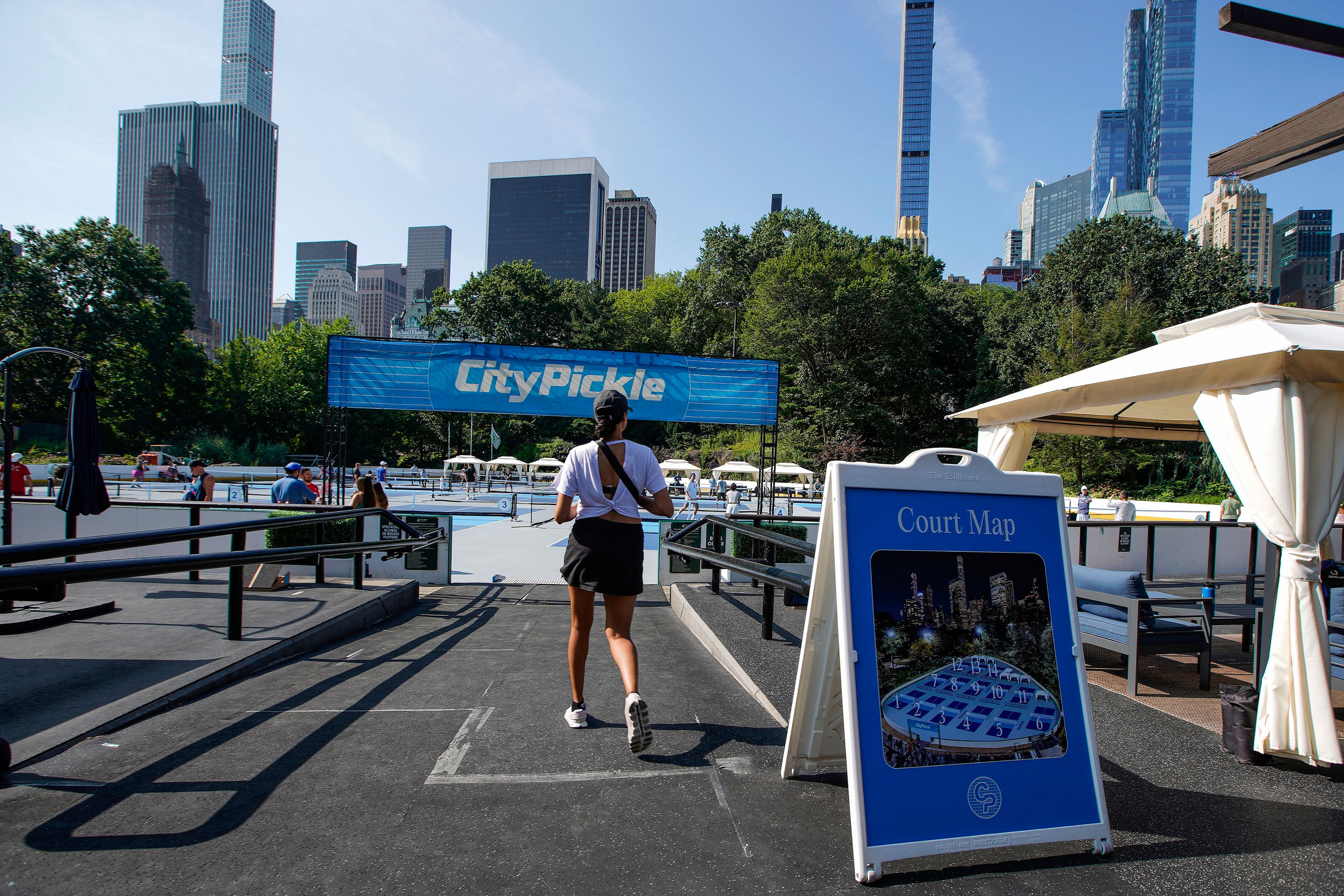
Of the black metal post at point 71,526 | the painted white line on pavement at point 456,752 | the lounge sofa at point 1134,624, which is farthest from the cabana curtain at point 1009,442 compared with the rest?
the black metal post at point 71,526

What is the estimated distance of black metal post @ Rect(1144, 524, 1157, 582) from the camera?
10.5 meters

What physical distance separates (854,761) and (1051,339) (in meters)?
42.1

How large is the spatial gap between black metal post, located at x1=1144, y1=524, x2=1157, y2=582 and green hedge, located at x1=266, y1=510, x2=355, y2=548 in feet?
37.6

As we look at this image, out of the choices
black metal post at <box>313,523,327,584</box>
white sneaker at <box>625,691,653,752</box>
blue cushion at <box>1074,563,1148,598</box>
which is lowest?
black metal post at <box>313,523,327,584</box>

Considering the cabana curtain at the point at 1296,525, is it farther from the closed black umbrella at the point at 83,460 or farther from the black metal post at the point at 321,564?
the closed black umbrella at the point at 83,460

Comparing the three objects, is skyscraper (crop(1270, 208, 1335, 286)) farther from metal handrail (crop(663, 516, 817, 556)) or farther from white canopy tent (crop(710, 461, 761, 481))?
metal handrail (crop(663, 516, 817, 556))

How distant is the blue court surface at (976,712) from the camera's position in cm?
226

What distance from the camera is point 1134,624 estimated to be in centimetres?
441

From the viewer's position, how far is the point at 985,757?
2.27 metres

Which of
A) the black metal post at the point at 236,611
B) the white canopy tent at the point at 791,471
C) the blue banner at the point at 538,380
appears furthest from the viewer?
the white canopy tent at the point at 791,471

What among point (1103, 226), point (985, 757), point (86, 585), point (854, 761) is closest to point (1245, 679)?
point (985, 757)

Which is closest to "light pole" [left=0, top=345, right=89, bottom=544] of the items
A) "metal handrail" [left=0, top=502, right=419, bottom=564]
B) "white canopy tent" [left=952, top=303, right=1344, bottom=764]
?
"metal handrail" [left=0, top=502, right=419, bottom=564]

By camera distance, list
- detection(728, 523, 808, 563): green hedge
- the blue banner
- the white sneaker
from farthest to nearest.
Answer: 1. the blue banner
2. detection(728, 523, 808, 563): green hedge
3. the white sneaker

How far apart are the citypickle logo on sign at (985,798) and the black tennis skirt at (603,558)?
153cm
